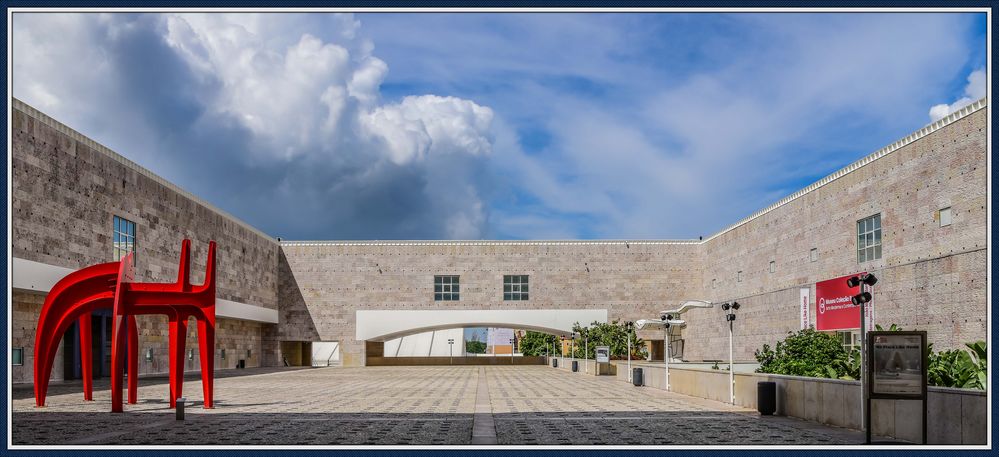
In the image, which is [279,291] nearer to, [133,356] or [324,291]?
[324,291]

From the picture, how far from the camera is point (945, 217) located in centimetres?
2919

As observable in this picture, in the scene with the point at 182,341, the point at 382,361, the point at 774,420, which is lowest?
the point at 382,361

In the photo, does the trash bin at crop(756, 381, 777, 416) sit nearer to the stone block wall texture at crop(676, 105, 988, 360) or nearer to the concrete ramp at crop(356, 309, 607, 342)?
the stone block wall texture at crop(676, 105, 988, 360)

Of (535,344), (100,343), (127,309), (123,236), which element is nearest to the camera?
(127,309)

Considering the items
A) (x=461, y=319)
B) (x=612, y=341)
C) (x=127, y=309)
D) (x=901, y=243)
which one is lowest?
(x=612, y=341)

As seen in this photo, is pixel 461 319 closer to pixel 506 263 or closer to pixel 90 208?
pixel 506 263

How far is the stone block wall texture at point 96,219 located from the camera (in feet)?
95.0

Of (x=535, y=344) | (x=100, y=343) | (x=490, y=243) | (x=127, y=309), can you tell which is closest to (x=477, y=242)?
(x=490, y=243)

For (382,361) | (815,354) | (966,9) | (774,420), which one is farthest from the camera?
(382,361)

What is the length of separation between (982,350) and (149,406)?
16.6m

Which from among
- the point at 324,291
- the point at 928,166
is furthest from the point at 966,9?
the point at 324,291

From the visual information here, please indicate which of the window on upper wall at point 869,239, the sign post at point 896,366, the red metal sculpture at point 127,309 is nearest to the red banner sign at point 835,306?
the window on upper wall at point 869,239

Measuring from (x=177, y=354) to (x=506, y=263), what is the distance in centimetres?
4271

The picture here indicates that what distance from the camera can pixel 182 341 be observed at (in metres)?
19.2
